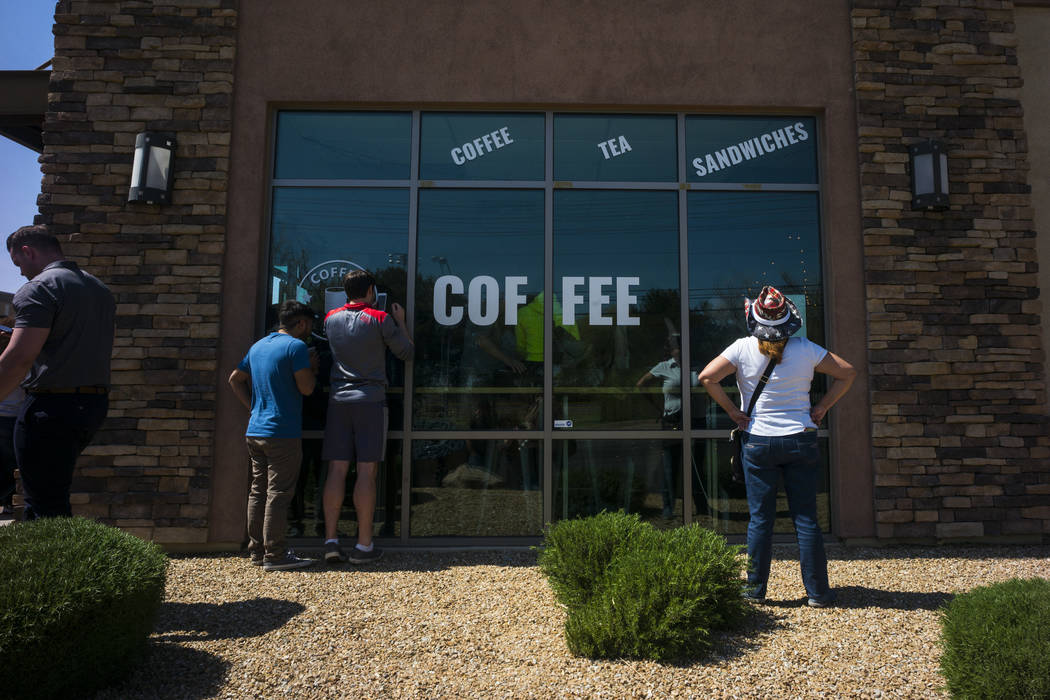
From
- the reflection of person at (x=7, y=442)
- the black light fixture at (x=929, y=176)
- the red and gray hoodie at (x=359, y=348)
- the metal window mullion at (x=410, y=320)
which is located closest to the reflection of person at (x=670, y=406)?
the metal window mullion at (x=410, y=320)

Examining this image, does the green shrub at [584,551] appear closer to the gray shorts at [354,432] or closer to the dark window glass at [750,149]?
the gray shorts at [354,432]

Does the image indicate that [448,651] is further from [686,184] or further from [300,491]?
[686,184]

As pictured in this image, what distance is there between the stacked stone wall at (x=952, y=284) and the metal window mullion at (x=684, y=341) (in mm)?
1366

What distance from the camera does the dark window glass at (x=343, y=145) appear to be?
5336 mm

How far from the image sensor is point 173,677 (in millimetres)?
2770

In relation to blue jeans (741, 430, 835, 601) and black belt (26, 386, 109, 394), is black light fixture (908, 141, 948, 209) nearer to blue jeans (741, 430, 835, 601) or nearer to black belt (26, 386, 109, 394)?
blue jeans (741, 430, 835, 601)

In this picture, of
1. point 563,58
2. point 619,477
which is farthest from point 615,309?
point 563,58

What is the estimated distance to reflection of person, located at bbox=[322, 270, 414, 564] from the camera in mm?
4543

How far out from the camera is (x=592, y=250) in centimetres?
528

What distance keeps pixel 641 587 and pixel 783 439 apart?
47.8 inches

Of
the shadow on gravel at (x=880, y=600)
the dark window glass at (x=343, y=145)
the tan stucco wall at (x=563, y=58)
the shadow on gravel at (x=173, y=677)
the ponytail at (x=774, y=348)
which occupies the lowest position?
the shadow on gravel at (x=173, y=677)

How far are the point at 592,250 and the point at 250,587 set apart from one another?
11.2 feet

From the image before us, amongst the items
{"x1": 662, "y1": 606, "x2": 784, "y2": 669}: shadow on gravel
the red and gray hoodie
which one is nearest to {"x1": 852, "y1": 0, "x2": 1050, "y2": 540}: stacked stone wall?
{"x1": 662, "y1": 606, "x2": 784, "y2": 669}: shadow on gravel

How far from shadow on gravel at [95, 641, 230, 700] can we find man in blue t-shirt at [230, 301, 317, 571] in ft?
4.37
